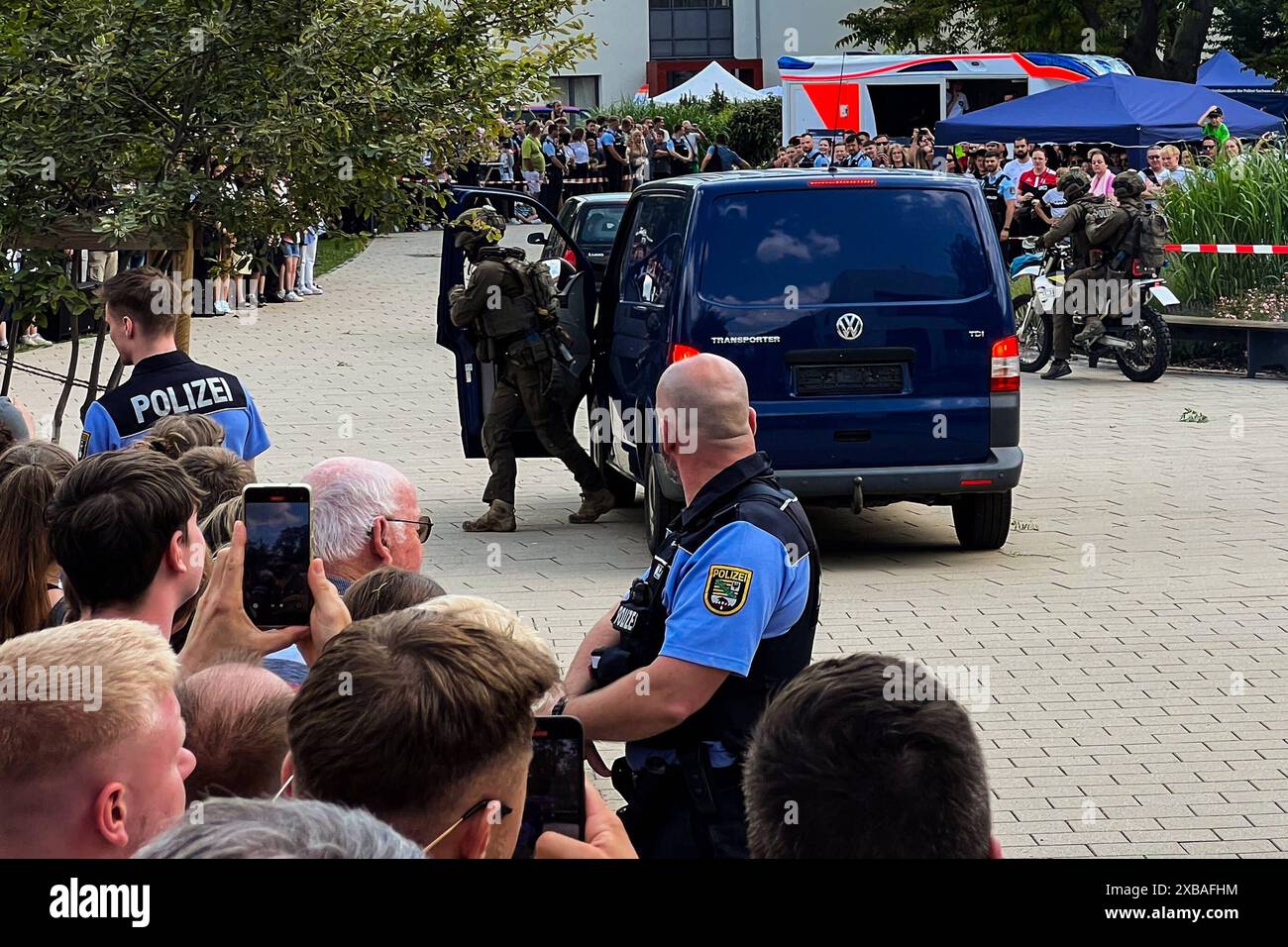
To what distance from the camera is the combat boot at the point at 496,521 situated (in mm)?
11156

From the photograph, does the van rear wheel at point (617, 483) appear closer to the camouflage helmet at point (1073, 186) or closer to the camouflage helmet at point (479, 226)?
the camouflage helmet at point (479, 226)

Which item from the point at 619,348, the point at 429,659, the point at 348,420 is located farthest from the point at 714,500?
the point at 348,420

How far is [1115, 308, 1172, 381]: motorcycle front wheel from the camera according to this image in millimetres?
17562

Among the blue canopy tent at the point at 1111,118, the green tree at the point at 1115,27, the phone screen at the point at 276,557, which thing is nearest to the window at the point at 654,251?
the phone screen at the point at 276,557

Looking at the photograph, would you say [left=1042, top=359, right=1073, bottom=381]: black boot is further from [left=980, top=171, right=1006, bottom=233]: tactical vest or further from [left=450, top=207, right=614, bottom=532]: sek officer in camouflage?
[left=980, top=171, right=1006, bottom=233]: tactical vest

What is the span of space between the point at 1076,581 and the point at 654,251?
10.00 feet

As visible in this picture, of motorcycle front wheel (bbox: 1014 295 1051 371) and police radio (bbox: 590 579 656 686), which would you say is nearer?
police radio (bbox: 590 579 656 686)

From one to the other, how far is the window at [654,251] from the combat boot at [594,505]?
138cm

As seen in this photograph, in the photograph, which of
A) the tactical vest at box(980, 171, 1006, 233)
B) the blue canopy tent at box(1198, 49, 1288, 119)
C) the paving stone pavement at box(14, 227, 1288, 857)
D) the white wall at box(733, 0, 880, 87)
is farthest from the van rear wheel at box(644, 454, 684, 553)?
the white wall at box(733, 0, 880, 87)

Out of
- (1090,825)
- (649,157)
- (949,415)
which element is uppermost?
(649,157)

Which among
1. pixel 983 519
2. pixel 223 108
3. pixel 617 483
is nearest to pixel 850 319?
pixel 983 519

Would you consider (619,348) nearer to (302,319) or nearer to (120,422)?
(120,422)
